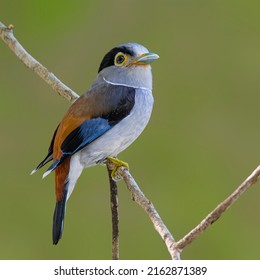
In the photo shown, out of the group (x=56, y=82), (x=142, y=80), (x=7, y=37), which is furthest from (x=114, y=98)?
(x=7, y=37)

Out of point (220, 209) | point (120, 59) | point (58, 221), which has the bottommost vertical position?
point (220, 209)

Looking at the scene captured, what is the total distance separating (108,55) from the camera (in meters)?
1.38

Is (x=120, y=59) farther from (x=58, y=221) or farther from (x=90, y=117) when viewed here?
(x=58, y=221)

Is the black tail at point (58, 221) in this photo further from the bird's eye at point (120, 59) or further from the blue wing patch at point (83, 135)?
the bird's eye at point (120, 59)

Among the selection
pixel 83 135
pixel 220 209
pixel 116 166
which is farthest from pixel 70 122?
pixel 220 209

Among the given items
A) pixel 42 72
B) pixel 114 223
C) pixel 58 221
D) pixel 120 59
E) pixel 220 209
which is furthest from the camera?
pixel 42 72

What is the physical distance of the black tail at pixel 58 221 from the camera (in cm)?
105

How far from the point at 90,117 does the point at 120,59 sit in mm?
181

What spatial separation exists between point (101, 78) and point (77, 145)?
0.79 ft

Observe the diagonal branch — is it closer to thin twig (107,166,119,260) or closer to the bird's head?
thin twig (107,166,119,260)

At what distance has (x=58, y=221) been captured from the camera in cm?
109

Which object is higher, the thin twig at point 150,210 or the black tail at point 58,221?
the black tail at point 58,221

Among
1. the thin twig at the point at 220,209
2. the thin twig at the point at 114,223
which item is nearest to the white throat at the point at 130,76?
the thin twig at the point at 114,223

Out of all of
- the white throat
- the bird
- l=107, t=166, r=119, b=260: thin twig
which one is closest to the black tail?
the bird
